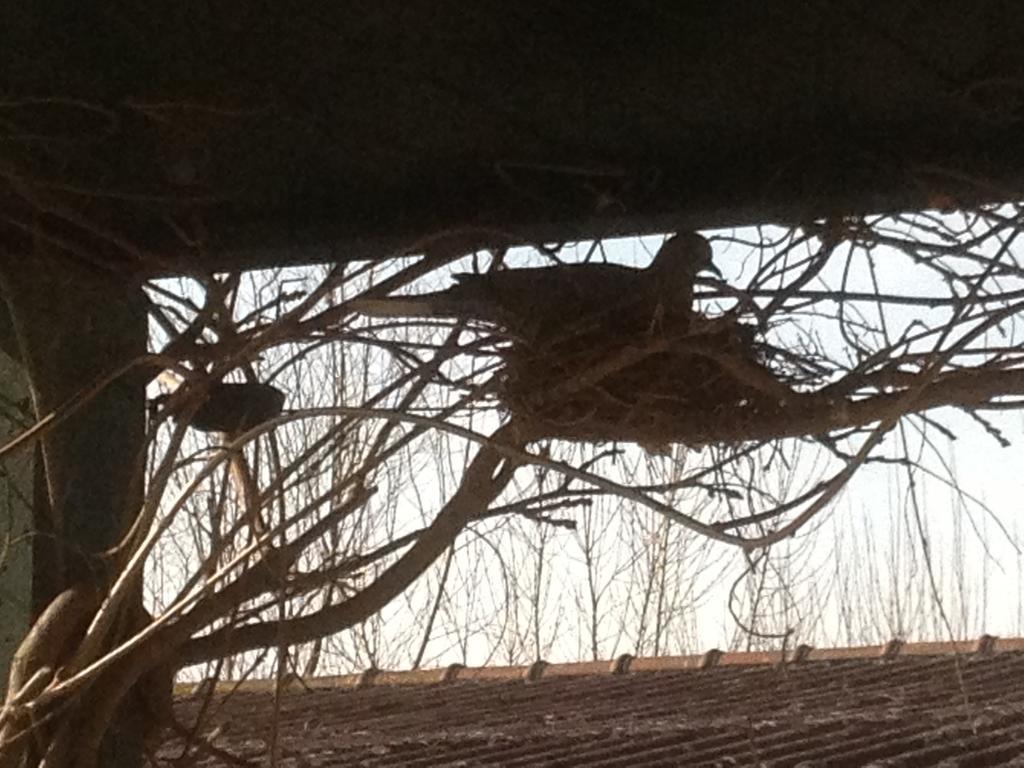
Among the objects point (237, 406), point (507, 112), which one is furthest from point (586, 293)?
point (237, 406)

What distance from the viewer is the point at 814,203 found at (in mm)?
973

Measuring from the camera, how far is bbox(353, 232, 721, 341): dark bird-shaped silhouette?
3.31 ft

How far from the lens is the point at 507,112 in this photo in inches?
37.4

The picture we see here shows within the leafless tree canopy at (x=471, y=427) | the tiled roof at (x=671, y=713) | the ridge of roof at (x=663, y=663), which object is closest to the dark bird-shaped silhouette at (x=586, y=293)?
the leafless tree canopy at (x=471, y=427)

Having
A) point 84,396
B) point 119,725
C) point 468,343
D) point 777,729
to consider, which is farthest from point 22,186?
point 777,729

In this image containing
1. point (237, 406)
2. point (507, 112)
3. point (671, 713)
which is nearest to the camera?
point (507, 112)

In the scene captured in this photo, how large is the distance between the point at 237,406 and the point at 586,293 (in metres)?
0.29

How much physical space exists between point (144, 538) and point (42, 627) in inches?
4.3

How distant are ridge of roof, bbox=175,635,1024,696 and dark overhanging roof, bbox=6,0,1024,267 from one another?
98.7 inches

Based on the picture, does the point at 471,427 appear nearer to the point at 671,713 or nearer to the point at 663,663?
the point at 671,713

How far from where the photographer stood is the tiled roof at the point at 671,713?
2.19 metres

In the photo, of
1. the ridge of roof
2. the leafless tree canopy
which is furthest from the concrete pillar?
the ridge of roof

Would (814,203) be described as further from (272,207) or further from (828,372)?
(272,207)

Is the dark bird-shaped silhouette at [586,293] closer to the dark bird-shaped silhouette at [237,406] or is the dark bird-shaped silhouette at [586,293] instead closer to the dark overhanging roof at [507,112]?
the dark overhanging roof at [507,112]
